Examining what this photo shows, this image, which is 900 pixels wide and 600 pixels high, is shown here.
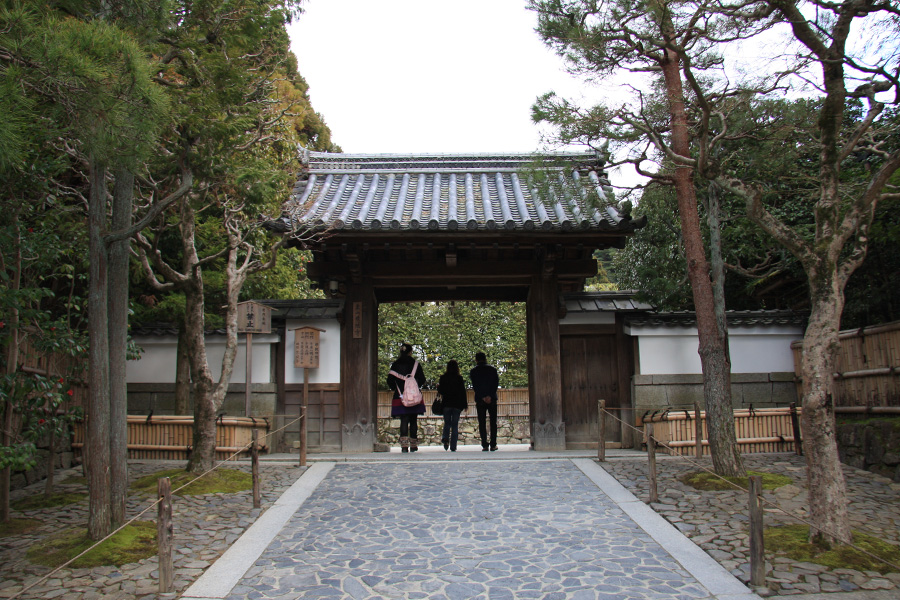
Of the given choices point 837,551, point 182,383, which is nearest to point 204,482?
point 182,383

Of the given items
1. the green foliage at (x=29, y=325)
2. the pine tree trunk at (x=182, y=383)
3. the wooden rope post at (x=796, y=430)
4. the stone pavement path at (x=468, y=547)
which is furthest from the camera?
the pine tree trunk at (x=182, y=383)

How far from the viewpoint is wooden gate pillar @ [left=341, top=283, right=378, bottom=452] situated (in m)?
11.2

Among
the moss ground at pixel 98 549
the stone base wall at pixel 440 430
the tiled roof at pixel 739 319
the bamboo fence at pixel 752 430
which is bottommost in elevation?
the stone base wall at pixel 440 430

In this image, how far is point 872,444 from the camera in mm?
8539

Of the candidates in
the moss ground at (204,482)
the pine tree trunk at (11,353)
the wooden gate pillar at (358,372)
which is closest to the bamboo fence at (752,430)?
the wooden gate pillar at (358,372)

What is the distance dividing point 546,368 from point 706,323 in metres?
3.58

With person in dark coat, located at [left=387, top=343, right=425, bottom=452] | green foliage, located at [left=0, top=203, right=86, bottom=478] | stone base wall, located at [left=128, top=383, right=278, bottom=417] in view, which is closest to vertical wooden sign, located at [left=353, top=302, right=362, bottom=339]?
person in dark coat, located at [left=387, top=343, right=425, bottom=452]

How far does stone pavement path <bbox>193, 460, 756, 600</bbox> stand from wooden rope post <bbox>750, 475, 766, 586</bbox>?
16 centimetres

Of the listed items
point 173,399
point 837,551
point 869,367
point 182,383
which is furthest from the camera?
point 173,399

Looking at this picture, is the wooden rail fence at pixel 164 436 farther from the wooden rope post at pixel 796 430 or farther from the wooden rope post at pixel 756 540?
the wooden rope post at pixel 796 430

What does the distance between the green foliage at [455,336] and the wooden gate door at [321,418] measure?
8.38 metres

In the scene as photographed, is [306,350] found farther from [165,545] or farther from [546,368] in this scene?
[165,545]

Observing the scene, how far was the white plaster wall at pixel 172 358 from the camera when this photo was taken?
1152 cm

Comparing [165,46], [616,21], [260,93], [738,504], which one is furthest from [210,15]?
[738,504]
